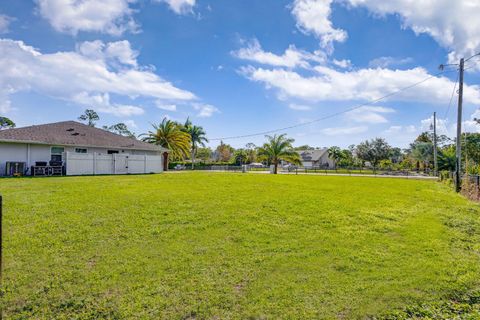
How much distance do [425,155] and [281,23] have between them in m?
43.8

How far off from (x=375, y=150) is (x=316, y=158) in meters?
12.7

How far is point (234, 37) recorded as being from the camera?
16531 mm

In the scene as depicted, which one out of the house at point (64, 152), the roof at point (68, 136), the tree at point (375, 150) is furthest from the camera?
the tree at point (375, 150)

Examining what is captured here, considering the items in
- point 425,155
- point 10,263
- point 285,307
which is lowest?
point 285,307

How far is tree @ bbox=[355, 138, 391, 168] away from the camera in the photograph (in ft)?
199

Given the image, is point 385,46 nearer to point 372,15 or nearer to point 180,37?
point 372,15

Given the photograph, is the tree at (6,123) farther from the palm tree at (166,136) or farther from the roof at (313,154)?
the roof at (313,154)

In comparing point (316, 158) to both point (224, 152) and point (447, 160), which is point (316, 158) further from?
point (447, 160)

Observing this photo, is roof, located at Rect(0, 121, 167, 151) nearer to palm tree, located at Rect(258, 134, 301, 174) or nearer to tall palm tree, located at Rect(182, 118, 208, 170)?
palm tree, located at Rect(258, 134, 301, 174)

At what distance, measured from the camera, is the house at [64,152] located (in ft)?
61.6

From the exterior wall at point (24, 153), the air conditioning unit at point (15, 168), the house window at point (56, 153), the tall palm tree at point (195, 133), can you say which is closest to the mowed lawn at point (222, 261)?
the air conditioning unit at point (15, 168)

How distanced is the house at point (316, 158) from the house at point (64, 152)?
152 ft

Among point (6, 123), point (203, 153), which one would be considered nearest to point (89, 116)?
point (6, 123)

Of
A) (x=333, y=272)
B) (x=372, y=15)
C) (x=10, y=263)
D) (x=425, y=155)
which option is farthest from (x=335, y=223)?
(x=425, y=155)
